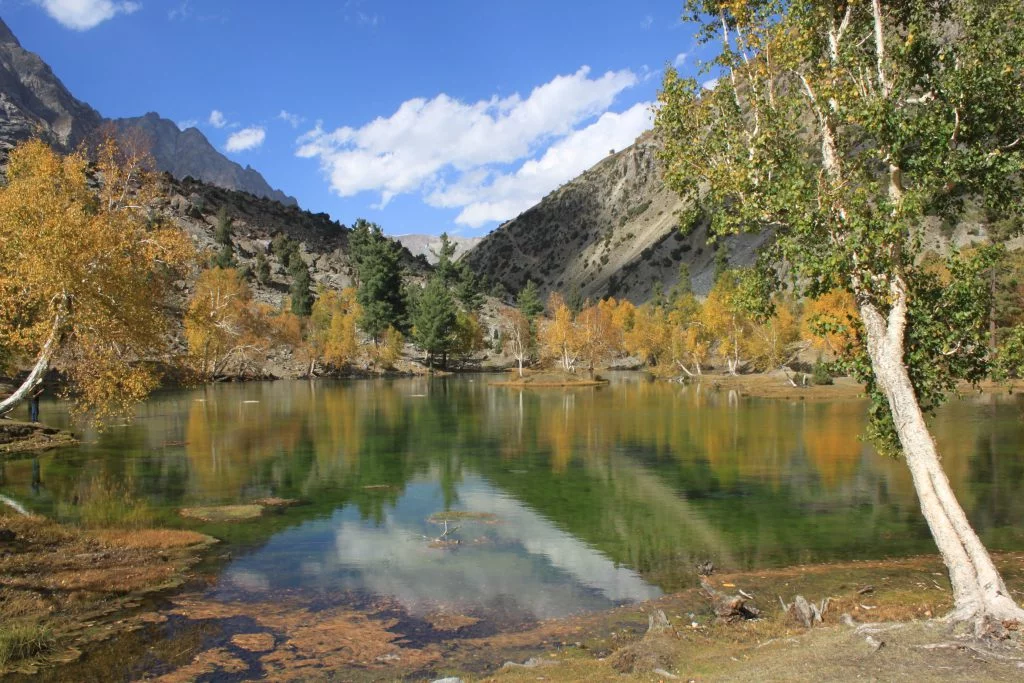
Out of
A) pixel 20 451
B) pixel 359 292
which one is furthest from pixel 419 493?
pixel 359 292

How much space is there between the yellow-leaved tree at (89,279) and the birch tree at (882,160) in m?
19.6

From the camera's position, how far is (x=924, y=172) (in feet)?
54.6

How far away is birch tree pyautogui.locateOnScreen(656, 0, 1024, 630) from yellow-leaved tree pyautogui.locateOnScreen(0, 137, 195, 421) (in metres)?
19.6

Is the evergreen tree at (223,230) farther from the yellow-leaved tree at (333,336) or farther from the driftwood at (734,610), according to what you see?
the driftwood at (734,610)

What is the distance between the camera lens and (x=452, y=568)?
2130 centimetres

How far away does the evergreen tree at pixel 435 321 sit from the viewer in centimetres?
14800

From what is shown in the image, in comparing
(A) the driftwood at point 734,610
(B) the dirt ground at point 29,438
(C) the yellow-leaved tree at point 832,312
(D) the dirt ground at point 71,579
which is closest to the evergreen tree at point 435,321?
(C) the yellow-leaved tree at point 832,312

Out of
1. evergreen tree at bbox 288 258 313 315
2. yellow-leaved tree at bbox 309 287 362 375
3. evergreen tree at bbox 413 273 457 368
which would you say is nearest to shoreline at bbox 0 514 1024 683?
yellow-leaved tree at bbox 309 287 362 375

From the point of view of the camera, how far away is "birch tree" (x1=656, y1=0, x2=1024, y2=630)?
51.6ft

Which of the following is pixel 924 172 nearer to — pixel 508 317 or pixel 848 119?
pixel 848 119

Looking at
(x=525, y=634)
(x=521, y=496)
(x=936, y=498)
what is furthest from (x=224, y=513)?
(x=936, y=498)

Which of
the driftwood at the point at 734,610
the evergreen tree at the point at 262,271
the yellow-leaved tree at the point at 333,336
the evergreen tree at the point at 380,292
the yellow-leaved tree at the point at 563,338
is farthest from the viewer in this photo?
the evergreen tree at the point at 262,271

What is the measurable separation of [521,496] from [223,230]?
182m

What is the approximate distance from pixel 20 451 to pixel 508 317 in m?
101
